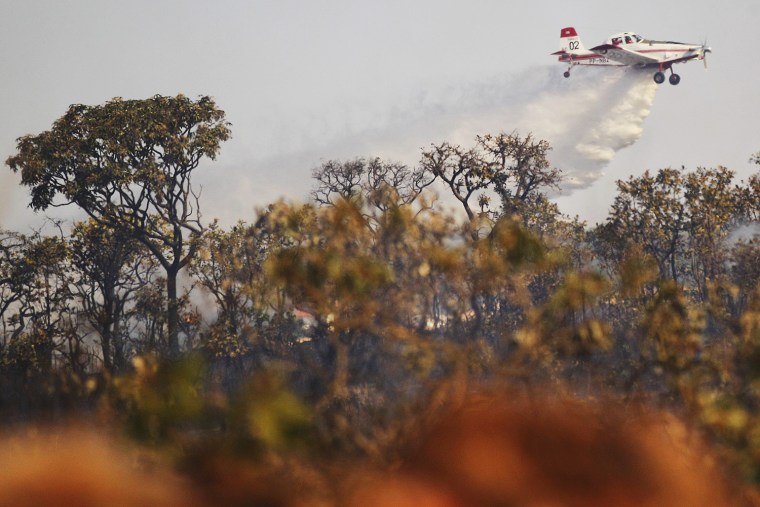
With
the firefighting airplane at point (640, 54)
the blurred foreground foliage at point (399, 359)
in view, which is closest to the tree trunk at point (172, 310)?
the blurred foreground foliage at point (399, 359)

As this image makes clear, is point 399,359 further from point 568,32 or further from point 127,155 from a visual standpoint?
point 568,32

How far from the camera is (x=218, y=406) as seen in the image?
8.13 m

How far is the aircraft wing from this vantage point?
2402 inches

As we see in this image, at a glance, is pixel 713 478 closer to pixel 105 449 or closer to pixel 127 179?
pixel 105 449

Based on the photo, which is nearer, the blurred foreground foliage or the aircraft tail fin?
the blurred foreground foliage

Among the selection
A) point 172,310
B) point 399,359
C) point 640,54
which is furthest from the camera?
point 640,54

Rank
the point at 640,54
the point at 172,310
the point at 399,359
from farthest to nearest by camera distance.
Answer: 1. the point at 640,54
2. the point at 172,310
3. the point at 399,359

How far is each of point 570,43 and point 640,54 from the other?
8.25 metres

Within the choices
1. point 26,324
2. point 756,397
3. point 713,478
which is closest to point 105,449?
point 713,478

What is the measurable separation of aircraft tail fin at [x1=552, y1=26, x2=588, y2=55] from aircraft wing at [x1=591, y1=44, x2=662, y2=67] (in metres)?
1.95

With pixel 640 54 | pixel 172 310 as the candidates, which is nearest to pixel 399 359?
pixel 172 310

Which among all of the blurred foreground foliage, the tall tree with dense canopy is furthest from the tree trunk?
the blurred foreground foliage

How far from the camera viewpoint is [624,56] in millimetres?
62062

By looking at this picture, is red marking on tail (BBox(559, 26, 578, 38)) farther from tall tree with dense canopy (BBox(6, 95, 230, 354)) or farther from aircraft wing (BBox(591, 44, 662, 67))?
tall tree with dense canopy (BBox(6, 95, 230, 354))
